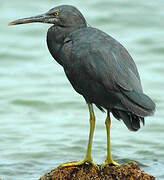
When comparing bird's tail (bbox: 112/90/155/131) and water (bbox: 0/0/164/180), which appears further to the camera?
water (bbox: 0/0/164/180)

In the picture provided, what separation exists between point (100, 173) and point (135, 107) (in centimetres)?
87

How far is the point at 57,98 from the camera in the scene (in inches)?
476

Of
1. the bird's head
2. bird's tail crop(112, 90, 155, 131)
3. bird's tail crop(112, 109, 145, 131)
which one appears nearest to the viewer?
bird's tail crop(112, 90, 155, 131)

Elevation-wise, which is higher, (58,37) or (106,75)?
(58,37)

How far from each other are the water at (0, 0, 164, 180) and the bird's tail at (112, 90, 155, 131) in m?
1.93

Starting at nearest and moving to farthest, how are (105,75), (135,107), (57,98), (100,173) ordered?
(135,107)
(105,75)
(100,173)
(57,98)

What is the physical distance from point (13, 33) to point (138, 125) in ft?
31.4

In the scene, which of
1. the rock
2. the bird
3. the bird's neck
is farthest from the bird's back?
the rock

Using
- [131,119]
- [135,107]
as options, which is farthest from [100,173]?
[135,107]

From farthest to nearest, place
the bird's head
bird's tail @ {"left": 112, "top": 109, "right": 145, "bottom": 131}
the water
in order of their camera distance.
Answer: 1. the water
2. the bird's head
3. bird's tail @ {"left": 112, "top": 109, "right": 145, "bottom": 131}

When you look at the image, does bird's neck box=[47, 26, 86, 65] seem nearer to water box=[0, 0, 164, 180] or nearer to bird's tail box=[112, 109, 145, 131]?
bird's tail box=[112, 109, 145, 131]

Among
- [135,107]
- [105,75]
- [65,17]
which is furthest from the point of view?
[65,17]

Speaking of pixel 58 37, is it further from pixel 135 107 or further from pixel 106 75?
pixel 135 107

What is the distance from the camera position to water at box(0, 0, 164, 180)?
9359mm
